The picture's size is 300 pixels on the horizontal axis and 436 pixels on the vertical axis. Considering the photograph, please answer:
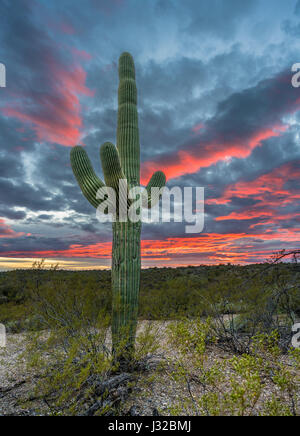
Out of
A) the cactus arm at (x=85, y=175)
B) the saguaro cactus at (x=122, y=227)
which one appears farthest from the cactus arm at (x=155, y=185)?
the cactus arm at (x=85, y=175)

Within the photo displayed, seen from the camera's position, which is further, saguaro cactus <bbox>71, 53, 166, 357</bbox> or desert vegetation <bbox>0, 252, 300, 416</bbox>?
saguaro cactus <bbox>71, 53, 166, 357</bbox>

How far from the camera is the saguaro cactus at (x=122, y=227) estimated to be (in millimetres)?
4757

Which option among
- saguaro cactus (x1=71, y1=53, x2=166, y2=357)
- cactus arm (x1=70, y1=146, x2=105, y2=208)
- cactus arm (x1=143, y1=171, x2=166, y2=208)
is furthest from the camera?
cactus arm (x1=143, y1=171, x2=166, y2=208)

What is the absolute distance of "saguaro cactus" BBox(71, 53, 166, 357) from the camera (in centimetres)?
476

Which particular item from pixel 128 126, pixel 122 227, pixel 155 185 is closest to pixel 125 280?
pixel 122 227

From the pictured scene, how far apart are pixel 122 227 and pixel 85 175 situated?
54.3 inches

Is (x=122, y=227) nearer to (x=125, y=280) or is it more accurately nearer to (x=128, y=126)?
(x=125, y=280)

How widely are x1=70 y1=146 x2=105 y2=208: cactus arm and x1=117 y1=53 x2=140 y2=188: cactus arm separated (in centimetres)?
72

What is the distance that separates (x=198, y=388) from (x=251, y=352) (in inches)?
65.4

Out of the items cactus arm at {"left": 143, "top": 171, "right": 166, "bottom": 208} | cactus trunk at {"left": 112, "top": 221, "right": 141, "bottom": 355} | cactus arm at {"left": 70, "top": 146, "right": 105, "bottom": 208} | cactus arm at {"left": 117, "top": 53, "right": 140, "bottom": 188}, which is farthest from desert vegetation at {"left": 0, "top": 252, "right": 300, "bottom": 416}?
cactus arm at {"left": 117, "top": 53, "right": 140, "bottom": 188}

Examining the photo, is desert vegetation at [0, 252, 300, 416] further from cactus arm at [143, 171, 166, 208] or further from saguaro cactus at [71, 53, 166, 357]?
cactus arm at [143, 171, 166, 208]

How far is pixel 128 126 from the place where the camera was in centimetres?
592
